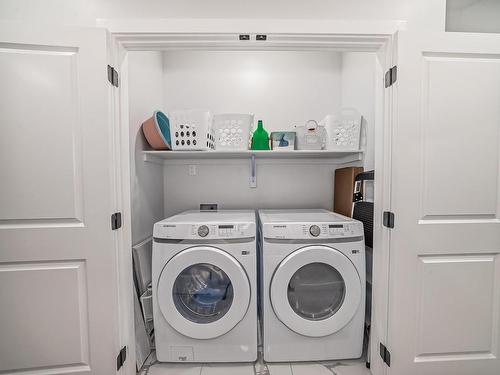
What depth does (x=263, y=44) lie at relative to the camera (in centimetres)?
126

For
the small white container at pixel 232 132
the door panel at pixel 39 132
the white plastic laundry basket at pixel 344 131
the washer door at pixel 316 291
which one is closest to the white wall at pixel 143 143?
the door panel at pixel 39 132

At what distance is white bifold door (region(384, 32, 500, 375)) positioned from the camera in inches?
46.6

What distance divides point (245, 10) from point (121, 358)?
2.23m

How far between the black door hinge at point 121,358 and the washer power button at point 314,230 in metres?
1.28

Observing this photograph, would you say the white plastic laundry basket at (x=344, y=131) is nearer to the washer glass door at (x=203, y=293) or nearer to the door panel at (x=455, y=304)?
the door panel at (x=455, y=304)

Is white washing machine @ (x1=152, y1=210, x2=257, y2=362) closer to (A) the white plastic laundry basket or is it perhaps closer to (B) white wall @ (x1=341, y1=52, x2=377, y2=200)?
(A) the white plastic laundry basket

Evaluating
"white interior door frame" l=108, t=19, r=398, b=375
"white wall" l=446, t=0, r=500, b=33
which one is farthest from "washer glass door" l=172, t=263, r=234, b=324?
"white wall" l=446, t=0, r=500, b=33

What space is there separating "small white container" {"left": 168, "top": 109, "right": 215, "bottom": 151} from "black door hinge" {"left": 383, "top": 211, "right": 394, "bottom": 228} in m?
1.28

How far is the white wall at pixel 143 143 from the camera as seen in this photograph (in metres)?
1.66

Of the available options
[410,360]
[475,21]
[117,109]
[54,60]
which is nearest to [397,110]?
[475,21]

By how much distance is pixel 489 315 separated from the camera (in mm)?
1255

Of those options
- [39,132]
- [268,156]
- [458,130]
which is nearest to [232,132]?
[268,156]

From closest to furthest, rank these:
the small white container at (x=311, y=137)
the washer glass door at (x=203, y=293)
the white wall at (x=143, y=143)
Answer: the washer glass door at (x=203, y=293), the white wall at (x=143, y=143), the small white container at (x=311, y=137)

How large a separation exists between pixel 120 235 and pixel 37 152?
0.57 meters
